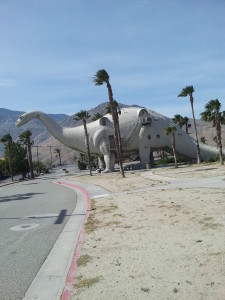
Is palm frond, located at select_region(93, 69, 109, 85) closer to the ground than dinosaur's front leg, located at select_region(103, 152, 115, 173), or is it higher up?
higher up

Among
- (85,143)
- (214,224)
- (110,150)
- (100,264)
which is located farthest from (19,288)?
(85,143)

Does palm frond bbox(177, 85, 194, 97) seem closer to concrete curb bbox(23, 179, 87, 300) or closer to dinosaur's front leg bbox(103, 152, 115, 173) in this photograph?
dinosaur's front leg bbox(103, 152, 115, 173)

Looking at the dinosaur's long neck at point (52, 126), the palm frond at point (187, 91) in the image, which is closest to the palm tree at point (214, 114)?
the palm frond at point (187, 91)

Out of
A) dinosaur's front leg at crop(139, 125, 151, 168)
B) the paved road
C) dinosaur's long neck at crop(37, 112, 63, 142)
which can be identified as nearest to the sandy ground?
the paved road

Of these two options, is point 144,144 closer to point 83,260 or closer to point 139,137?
point 139,137

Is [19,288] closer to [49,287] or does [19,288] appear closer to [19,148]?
[49,287]

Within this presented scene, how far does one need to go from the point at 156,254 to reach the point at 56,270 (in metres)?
1.95

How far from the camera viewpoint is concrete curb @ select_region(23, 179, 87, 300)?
5168 millimetres

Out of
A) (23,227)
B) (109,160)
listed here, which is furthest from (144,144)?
(23,227)

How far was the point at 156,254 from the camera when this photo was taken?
641cm

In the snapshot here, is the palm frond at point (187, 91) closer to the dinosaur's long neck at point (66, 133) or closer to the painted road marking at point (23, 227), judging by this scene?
the dinosaur's long neck at point (66, 133)

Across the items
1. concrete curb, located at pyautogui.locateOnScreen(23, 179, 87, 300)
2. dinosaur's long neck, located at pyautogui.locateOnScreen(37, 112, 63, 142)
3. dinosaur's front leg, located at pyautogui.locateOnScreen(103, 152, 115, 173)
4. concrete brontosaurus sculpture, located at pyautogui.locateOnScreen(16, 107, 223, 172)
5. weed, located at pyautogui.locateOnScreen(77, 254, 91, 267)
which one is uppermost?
dinosaur's long neck, located at pyautogui.locateOnScreen(37, 112, 63, 142)

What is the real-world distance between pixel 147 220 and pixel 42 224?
3.60 meters

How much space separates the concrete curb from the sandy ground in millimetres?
303
